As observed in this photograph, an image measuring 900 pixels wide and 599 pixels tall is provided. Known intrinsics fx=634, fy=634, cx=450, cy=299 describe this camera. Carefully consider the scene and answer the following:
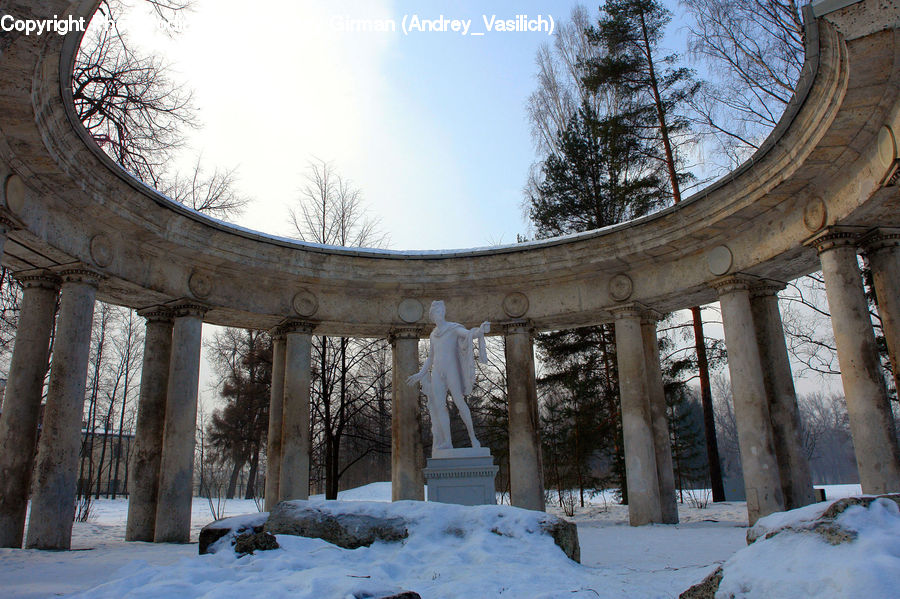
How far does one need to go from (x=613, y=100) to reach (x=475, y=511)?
25528mm

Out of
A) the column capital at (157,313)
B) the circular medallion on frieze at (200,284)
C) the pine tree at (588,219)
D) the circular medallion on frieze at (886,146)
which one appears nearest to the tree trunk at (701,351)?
the pine tree at (588,219)

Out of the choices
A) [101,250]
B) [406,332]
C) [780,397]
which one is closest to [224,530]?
[101,250]

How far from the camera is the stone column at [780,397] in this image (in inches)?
666

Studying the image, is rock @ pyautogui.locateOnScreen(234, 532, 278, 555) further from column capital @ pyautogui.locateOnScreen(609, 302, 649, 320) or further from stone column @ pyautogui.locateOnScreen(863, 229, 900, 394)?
column capital @ pyautogui.locateOnScreen(609, 302, 649, 320)

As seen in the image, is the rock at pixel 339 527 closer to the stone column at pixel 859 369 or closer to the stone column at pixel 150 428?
the stone column at pixel 859 369

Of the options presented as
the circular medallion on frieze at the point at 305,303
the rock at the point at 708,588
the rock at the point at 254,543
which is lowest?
the rock at the point at 708,588

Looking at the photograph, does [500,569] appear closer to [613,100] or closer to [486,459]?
[486,459]

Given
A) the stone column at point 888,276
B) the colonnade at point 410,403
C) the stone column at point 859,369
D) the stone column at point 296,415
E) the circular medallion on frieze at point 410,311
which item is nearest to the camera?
the stone column at point 859,369

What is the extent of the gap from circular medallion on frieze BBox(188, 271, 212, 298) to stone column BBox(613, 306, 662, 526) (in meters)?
12.3

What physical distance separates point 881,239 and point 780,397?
5080 mm

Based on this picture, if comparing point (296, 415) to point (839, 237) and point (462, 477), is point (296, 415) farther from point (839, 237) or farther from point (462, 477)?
point (839, 237)

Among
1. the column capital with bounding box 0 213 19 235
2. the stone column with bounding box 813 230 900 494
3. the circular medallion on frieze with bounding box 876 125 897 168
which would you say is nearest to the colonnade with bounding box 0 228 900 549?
the stone column with bounding box 813 230 900 494

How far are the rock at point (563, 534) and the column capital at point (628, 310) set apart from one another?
1180 centimetres

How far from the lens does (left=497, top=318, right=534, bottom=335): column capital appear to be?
20.6 metres
